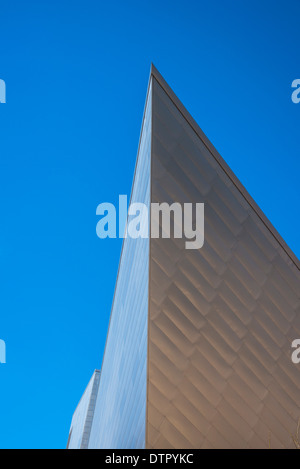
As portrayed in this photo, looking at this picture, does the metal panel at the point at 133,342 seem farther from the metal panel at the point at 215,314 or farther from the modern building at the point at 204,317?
the metal panel at the point at 215,314

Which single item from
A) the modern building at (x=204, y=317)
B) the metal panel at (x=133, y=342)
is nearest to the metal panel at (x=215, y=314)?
the modern building at (x=204, y=317)

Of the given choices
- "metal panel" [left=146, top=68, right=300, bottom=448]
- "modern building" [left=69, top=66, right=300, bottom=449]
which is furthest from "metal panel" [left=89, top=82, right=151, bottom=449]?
"metal panel" [left=146, top=68, right=300, bottom=448]

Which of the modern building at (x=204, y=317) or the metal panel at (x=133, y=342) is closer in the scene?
the modern building at (x=204, y=317)

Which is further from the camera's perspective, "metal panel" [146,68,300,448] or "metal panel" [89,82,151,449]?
"metal panel" [89,82,151,449]

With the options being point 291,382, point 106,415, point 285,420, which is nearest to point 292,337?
point 291,382

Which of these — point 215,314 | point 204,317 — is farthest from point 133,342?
point 215,314

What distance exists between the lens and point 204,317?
32.4 feet

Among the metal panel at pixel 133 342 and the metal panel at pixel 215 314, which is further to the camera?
the metal panel at pixel 133 342

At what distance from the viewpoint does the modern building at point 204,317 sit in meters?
9.05

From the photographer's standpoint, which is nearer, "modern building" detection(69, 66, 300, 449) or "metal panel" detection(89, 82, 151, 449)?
"modern building" detection(69, 66, 300, 449)

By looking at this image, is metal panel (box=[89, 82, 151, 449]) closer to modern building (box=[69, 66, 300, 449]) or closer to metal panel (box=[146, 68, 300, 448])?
modern building (box=[69, 66, 300, 449])

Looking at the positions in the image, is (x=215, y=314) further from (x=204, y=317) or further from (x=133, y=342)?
(x=133, y=342)

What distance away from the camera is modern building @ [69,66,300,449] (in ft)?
29.7
